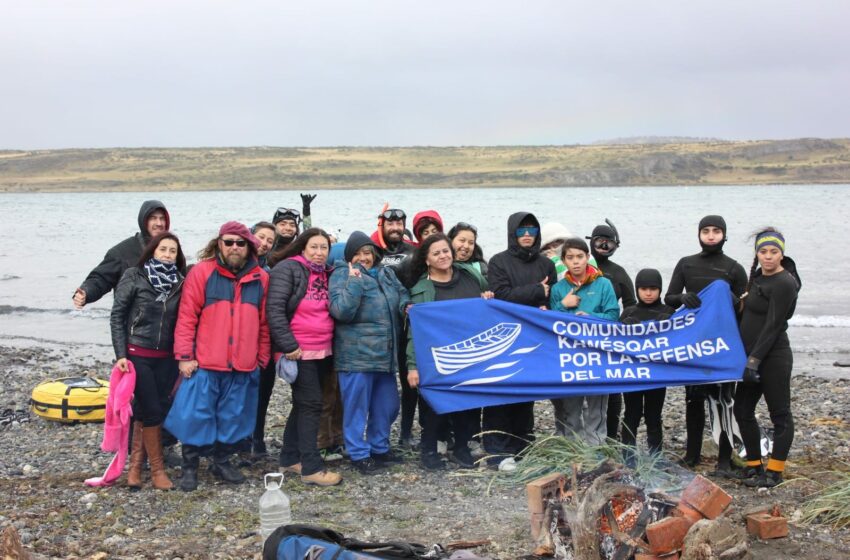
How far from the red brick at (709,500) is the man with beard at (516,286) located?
2.17m

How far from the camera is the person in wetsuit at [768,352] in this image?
663 cm

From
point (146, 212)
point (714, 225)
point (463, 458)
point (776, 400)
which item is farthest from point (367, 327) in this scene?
point (776, 400)

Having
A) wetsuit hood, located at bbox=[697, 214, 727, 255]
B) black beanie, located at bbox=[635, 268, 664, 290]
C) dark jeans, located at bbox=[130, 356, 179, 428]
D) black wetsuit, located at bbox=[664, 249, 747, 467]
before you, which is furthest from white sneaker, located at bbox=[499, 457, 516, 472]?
dark jeans, located at bbox=[130, 356, 179, 428]

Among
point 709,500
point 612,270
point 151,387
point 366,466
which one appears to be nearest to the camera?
point 709,500

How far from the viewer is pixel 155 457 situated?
7098 mm

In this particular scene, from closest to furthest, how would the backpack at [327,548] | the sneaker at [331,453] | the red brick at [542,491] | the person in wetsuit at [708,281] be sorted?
the backpack at [327,548]
the red brick at [542,491]
the person in wetsuit at [708,281]
the sneaker at [331,453]

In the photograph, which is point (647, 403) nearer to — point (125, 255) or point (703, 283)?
point (703, 283)

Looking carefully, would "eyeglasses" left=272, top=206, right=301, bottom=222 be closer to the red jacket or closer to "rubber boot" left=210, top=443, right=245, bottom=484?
the red jacket

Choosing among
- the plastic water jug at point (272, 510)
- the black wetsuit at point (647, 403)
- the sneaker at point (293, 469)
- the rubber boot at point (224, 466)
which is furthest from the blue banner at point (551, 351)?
the plastic water jug at point (272, 510)

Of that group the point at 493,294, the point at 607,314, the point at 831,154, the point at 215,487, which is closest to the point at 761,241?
the point at 607,314

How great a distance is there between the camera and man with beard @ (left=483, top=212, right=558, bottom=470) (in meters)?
7.48

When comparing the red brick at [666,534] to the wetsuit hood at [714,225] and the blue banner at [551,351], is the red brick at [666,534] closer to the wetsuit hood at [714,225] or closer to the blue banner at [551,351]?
the blue banner at [551,351]

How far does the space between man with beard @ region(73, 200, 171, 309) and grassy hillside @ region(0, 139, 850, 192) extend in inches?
3337

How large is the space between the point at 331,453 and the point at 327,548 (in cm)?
310
